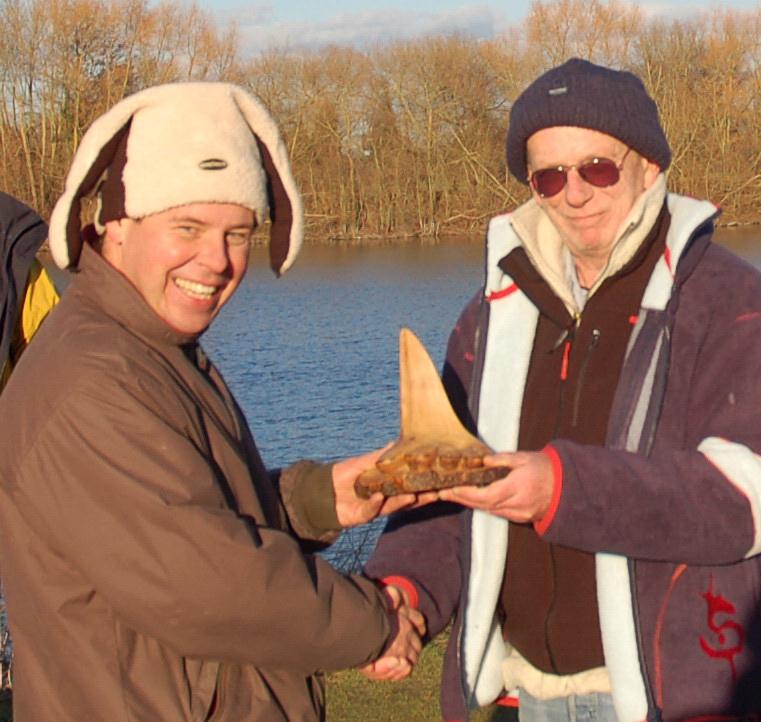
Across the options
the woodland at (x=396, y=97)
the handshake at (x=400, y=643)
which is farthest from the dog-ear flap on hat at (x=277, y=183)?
the woodland at (x=396, y=97)

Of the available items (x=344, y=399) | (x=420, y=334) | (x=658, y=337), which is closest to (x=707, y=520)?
(x=658, y=337)

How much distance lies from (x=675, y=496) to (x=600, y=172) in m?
0.82

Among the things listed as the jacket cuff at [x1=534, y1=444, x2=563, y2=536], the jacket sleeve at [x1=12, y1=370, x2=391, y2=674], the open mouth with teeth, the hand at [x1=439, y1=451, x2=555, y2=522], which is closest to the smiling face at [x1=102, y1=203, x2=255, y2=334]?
the open mouth with teeth

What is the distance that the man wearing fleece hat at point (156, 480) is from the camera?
2.39 meters

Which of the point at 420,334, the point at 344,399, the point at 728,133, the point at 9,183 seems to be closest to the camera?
the point at 344,399

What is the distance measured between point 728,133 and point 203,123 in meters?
46.9

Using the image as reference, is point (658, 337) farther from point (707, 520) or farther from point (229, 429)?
point (229, 429)

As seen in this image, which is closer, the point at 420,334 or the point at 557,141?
the point at 557,141

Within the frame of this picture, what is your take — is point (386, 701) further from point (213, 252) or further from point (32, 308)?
point (213, 252)

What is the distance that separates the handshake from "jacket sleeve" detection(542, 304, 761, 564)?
441 millimetres

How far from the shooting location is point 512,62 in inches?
1943

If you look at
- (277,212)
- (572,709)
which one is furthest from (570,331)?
(572,709)

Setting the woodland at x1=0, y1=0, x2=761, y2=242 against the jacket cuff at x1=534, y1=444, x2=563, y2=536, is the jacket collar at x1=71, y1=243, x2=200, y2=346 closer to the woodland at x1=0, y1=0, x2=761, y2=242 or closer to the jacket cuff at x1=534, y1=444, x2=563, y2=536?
the jacket cuff at x1=534, y1=444, x2=563, y2=536

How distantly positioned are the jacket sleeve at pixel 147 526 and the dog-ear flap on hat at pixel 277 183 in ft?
2.21
